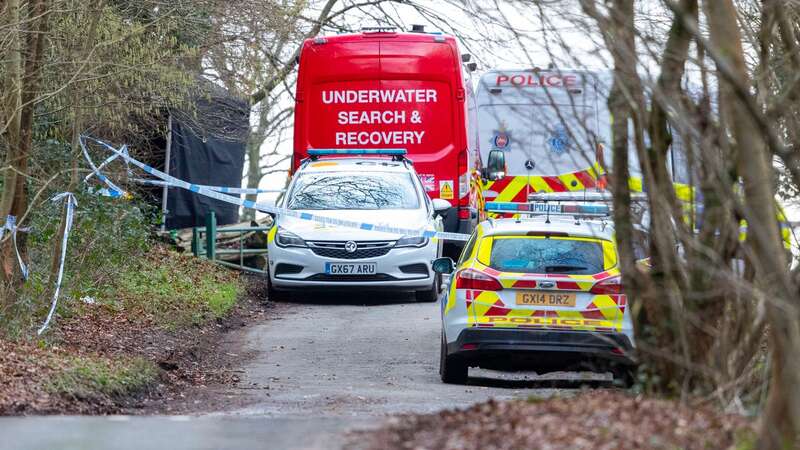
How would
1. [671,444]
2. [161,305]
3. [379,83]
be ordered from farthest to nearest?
[379,83] < [161,305] < [671,444]

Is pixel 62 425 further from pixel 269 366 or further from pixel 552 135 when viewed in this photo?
pixel 269 366

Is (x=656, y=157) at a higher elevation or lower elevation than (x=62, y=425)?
higher

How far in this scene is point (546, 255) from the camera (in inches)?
476

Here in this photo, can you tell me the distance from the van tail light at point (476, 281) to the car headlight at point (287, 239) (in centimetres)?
633

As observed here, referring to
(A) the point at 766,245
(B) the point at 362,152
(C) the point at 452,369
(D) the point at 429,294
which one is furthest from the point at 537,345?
(B) the point at 362,152

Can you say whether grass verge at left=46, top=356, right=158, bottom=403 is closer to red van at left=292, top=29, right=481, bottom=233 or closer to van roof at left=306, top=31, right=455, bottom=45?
red van at left=292, top=29, right=481, bottom=233

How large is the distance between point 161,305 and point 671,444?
1061 cm

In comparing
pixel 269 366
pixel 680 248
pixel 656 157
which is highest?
pixel 656 157

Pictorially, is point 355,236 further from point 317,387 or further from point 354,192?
point 317,387

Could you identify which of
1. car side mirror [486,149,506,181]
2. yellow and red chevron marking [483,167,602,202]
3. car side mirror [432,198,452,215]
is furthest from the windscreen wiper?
yellow and red chevron marking [483,167,602,202]

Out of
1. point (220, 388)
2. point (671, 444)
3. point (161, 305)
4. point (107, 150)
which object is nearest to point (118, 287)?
point (161, 305)

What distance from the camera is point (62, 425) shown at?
29.4 feet

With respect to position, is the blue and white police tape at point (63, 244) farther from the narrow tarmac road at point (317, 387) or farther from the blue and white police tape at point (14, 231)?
the narrow tarmac road at point (317, 387)

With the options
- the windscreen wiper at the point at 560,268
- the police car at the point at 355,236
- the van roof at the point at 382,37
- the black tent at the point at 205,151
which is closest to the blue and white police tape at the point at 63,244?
the police car at the point at 355,236
